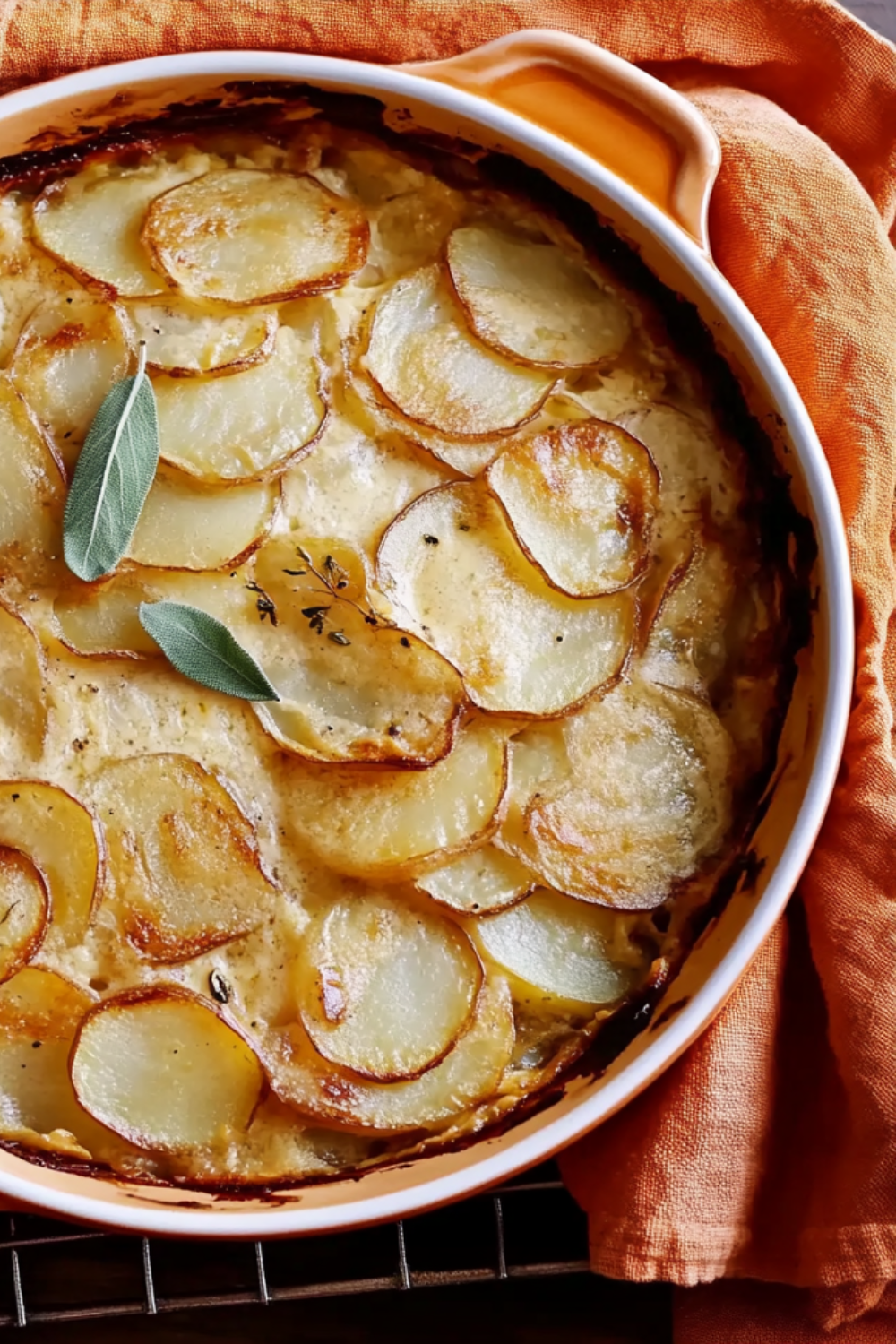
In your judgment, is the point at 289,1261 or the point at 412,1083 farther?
the point at 289,1261

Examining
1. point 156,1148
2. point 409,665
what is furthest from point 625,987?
point 156,1148

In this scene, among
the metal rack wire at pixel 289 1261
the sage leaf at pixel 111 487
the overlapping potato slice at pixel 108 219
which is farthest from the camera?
the metal rack wire at pixel 289 1261

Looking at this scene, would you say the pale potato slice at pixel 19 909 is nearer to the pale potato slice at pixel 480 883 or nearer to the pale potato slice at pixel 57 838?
the pale potato slice at pixel 57 838

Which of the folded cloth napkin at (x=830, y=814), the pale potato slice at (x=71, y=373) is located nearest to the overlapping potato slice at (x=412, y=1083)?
the folded cloth napkin at (x=830, y=814)

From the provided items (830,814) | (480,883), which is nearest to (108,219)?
(480,883)

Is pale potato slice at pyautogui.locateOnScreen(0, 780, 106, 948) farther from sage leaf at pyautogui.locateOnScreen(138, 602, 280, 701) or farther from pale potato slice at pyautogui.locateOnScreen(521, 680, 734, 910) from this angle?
pale potato slice at pyautogui.locateOnScreen(521, 680, 734, 910)

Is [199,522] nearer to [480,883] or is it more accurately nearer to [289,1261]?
[480,883]

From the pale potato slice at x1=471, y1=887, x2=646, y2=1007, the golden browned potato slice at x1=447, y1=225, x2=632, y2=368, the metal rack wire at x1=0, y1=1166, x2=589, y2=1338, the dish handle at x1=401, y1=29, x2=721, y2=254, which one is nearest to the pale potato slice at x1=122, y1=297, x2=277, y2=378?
the golden browned potato slice at x1=447, y1=225, x2=632, y2=368

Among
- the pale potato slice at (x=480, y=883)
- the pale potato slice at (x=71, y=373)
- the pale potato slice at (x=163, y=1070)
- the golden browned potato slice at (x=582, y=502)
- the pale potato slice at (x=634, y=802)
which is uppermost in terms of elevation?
the golden browned potato slice at (x=582, y=502)
